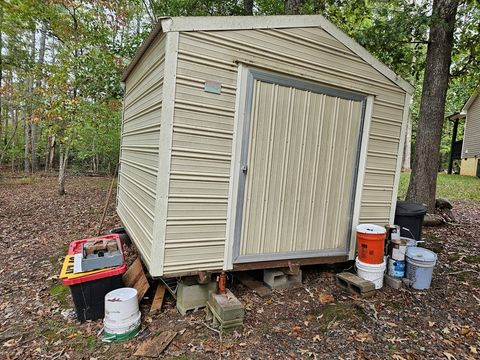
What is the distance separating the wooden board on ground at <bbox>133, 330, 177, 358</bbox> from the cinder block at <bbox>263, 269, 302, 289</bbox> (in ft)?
3.89

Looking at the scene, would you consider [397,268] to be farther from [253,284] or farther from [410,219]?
[253,284]

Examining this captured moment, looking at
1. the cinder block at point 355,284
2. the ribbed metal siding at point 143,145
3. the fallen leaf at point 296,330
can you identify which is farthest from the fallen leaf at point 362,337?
the ribbed metal siding at point 143,145

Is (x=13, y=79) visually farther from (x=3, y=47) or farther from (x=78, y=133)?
(x=78, y=133)

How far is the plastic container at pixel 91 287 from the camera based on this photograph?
2853mm

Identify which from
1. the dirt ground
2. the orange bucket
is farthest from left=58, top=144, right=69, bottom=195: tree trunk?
the orange bucket

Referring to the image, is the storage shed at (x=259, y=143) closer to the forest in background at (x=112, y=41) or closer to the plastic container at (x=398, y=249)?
the plastic container at (x=398, y=249)

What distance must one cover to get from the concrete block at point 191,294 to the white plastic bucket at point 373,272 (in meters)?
1.74

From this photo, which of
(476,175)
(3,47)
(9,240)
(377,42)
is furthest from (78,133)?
(476,175)

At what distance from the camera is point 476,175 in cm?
1426

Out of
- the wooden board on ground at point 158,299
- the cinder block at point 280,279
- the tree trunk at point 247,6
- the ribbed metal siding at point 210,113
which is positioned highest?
the tree trunk at point 247,6

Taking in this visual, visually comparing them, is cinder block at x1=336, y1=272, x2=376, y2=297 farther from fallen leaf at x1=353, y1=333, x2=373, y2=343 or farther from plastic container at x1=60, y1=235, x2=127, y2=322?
plastic container at x1=60, y1=235, x2=127, y2=322

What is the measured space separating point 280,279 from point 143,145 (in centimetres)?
229

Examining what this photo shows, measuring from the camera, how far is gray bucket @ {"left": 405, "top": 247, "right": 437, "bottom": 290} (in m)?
3.36

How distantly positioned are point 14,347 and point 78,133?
6.83 m
